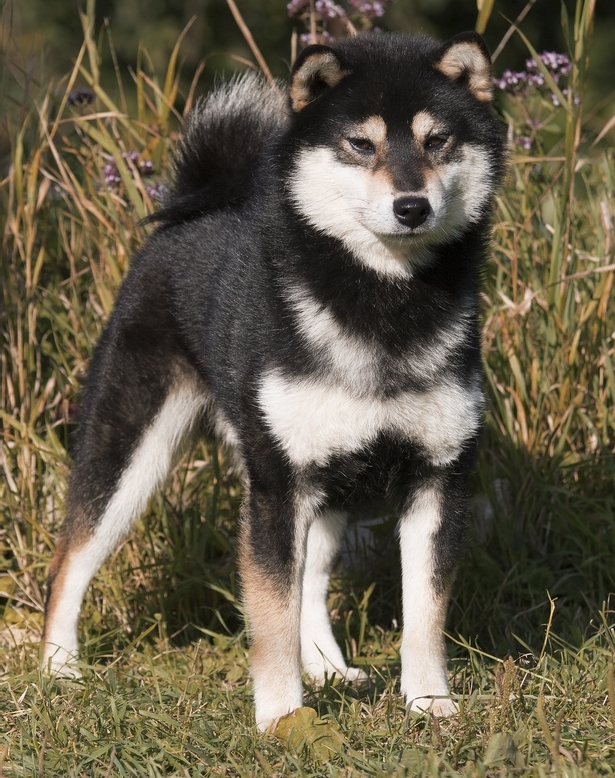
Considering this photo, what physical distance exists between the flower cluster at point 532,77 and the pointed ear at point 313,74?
1.35m

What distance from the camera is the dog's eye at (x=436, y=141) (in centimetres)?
320

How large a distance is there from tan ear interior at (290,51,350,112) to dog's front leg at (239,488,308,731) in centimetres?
120

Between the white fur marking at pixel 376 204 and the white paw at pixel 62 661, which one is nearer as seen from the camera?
the white fur marking at pixel 376 204

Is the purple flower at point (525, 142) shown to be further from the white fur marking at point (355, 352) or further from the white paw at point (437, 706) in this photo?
the white paw at point (437, 706)

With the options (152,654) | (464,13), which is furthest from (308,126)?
(464,13)

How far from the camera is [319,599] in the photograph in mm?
4121

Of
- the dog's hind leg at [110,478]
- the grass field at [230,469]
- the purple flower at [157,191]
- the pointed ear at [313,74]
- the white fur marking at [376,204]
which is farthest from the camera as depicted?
the purple flower at [157,191]

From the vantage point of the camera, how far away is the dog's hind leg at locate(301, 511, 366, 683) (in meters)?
3.99

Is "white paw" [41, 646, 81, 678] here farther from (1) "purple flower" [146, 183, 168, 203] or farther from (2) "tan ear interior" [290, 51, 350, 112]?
(2) "tan ear interior" [290, 51, 350, 112]

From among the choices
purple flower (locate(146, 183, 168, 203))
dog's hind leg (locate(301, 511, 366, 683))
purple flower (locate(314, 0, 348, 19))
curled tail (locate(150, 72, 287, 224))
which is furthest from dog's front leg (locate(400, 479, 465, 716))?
purple flower (locate(314, 0, 348, 19))

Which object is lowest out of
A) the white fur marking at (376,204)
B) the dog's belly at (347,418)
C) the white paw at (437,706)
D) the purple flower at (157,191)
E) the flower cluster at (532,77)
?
the white paw at (437,706)

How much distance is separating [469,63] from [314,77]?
1.52ft

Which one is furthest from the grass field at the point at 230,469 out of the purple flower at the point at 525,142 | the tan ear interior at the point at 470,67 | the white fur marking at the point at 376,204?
the white fur marking at the point at 376,204

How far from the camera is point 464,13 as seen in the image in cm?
1111
